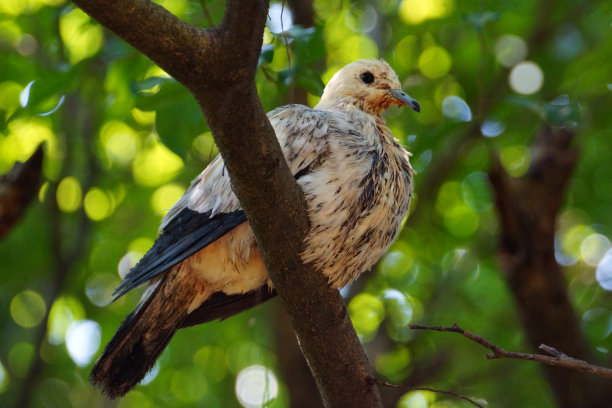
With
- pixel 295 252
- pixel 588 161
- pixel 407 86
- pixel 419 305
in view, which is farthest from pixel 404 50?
pixel 295 252

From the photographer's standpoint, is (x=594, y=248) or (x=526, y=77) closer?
(x=526, y=77)

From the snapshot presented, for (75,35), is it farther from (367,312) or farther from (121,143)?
(367,312)

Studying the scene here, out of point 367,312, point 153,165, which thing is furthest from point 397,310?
point 153,165

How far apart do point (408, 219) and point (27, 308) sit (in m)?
3.26

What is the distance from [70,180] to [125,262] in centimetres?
83

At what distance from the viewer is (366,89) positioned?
13.4 feet

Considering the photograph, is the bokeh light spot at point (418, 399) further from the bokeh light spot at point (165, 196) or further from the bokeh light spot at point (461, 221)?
the bokeh light spot at point (165, 196)

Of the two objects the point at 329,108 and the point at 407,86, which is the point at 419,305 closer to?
the point at 407,86

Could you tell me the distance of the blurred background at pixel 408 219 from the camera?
4789 mm

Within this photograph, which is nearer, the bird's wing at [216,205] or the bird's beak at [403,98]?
the bird's wing at [216,205]

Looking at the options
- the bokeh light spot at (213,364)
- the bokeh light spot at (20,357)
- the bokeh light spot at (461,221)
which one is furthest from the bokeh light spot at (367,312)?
the bokeh light spot at (20,357)

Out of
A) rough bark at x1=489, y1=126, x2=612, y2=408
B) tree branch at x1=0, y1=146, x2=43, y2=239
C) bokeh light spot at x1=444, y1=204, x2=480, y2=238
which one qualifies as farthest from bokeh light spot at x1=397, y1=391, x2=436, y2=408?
tree branch at x1=0, y1=146, x2=43, y2=239

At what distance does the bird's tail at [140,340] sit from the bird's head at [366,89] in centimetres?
141

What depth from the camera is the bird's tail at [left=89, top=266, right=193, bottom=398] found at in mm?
3349
